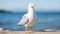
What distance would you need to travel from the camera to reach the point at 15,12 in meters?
1.97

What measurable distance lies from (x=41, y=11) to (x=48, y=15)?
1.04 feet

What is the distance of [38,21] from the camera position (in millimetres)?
2035

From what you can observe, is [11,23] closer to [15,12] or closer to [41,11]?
[15,12]

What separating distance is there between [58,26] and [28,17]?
0.84 meters

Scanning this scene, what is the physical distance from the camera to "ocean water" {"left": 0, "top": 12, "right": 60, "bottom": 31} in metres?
1.94

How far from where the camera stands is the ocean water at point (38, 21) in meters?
1.94
